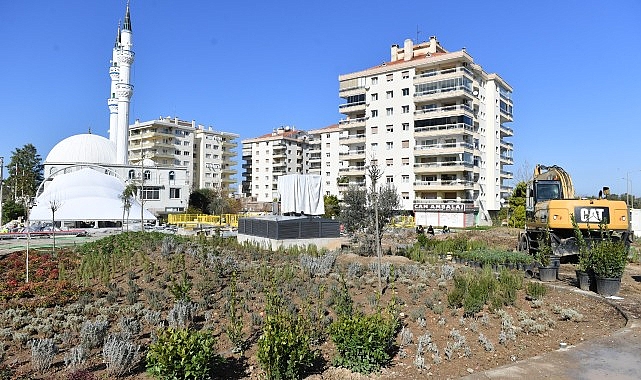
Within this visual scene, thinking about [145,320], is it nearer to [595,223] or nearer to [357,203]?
[357,203]

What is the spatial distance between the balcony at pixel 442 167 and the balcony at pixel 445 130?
351 centimetres

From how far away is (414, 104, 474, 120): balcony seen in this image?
176 feet

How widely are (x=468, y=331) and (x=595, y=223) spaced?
11.9 m

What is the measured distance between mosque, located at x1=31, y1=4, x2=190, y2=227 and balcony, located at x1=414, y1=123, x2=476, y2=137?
107ft

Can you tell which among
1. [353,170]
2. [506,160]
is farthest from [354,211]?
[506,160]

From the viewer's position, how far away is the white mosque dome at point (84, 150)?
7825 cm

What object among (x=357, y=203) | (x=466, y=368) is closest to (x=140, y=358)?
(x=466, y=368)

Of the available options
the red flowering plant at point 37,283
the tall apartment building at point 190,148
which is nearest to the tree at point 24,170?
the tall apartment building at point 190,148

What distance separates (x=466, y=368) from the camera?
24.5 ft

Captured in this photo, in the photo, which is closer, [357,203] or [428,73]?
[357,203]

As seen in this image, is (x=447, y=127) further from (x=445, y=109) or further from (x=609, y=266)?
(x=609, y=266)

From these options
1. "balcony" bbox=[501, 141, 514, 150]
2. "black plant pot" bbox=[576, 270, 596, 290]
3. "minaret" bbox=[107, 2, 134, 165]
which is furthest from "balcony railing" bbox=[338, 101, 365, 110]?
"black plant pot" bbox=[576, 270, 596, 290]

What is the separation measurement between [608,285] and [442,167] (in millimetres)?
42517

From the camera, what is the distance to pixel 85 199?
2100 inches
